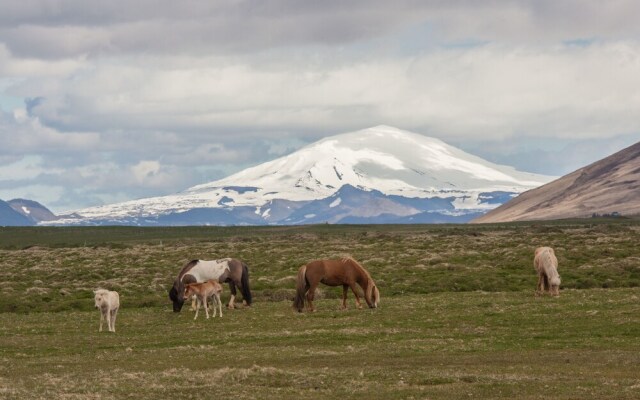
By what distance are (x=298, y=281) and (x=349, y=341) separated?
9.81 metres

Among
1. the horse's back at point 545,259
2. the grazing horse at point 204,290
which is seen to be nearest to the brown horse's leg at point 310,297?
the grazing horse at point 204,290

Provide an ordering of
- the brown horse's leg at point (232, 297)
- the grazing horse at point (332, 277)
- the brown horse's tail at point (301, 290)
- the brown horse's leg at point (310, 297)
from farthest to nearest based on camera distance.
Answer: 1. the brown horse's leg at point (232, 297)
2. the brown horse's tail at point (301, 290)
3. the grazing horse at point (332, 277)
4. the brown horse's leg at point (310, 297)


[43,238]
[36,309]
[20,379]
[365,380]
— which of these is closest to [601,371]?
[365,380]

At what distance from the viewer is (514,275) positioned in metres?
58.6

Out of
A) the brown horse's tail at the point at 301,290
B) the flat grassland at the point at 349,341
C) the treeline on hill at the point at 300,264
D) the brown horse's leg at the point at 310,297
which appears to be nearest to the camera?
the flat grassland at the point at 349,341

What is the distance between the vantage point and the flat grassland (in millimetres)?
23391

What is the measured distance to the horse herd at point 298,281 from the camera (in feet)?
137

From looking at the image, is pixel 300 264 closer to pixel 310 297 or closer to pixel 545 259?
pixel 545 259

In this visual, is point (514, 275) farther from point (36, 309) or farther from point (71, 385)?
point (71, 385)

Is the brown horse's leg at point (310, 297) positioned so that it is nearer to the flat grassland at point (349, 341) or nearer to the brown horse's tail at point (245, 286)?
the flat grassland at point (349, 341)

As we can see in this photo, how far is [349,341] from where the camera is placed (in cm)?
3250

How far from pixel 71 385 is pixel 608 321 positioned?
1863cm

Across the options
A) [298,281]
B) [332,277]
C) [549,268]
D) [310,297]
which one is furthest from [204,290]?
[549,268]

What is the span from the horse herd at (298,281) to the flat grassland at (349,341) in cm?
89
